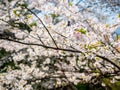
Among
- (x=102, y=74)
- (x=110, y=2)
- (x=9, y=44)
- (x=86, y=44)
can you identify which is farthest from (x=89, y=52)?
(x=110, y=2)

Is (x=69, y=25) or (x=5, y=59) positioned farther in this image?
(x=5, y=59)

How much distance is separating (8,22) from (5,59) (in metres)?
1.55

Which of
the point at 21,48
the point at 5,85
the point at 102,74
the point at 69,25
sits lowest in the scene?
the point at 5,85

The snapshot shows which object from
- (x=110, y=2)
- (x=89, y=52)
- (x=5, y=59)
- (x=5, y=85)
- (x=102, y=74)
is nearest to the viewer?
(x=89, y=52)

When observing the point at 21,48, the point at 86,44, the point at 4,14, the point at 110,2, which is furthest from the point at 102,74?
the point at 110,2

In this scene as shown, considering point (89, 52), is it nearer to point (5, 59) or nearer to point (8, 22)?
point (8, 22)

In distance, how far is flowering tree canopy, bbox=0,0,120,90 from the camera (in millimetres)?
4125

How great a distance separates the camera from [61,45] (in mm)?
4500

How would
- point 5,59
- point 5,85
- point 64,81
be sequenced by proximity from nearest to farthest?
point 64,81
point 5,85
point 5,59

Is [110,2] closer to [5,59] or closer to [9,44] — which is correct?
[5,59]

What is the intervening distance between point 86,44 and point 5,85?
219 centimetres

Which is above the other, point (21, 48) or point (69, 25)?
point (69, 25)

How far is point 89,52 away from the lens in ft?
13.0

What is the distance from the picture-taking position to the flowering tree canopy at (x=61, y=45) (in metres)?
4.12
